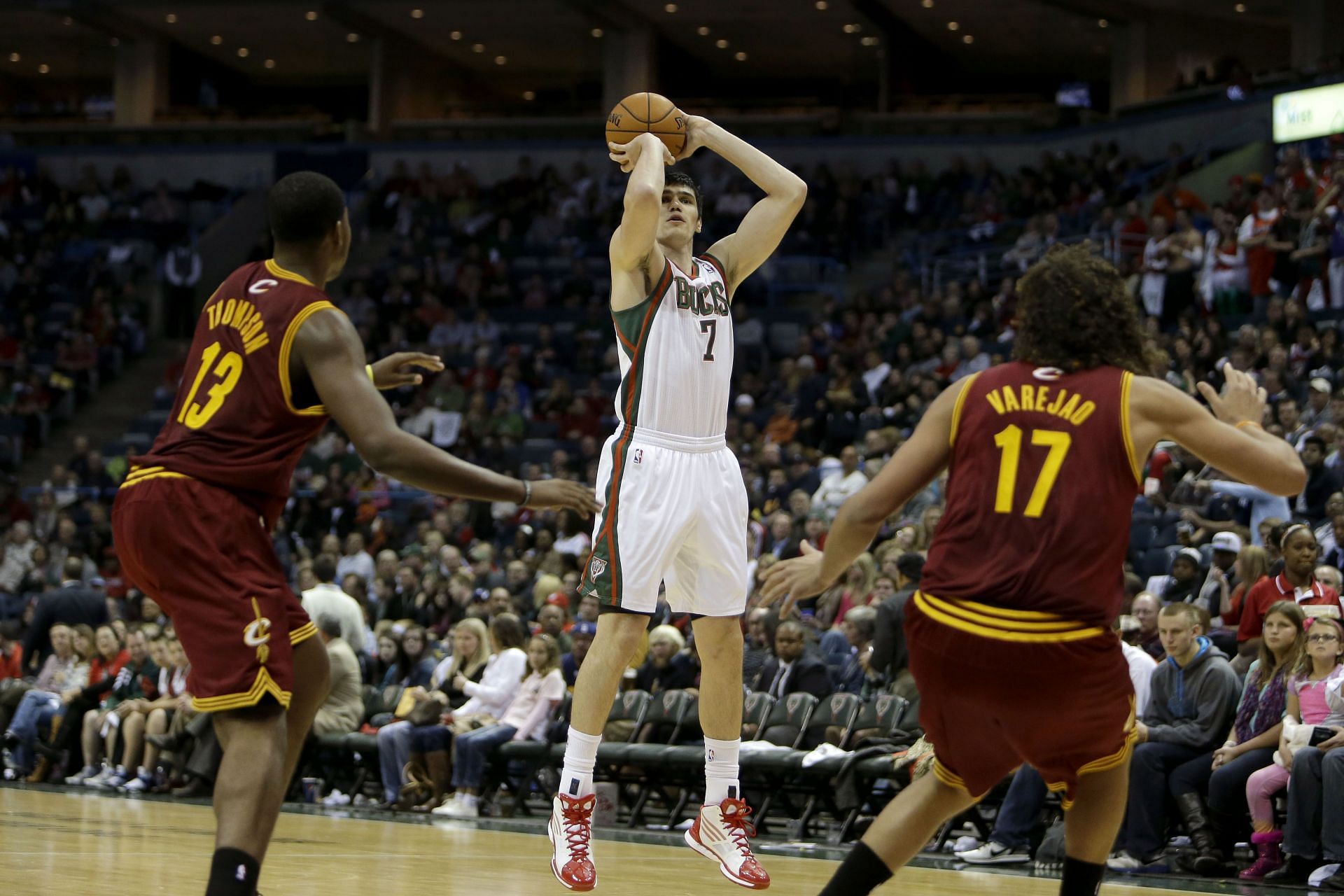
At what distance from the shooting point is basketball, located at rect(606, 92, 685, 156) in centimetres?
648

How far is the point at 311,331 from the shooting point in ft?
14.7

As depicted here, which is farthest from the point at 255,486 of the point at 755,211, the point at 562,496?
the point at 755,211

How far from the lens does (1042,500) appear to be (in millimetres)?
4098

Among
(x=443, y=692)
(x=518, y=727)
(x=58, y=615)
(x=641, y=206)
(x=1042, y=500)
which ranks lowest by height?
(x=518, y=727)

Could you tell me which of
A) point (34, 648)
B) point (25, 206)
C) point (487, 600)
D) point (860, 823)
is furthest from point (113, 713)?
point (25, 206)

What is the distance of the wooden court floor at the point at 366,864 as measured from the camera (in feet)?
21.6

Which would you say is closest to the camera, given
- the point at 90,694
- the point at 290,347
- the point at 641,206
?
the point at 290,347

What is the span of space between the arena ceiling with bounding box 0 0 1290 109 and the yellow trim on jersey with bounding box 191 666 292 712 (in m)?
24.6

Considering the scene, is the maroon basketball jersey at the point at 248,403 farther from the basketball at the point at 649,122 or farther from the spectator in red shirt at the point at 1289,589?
the spectator in red shirt at the point at 1289,589

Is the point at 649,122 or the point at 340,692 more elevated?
the point at 649,122

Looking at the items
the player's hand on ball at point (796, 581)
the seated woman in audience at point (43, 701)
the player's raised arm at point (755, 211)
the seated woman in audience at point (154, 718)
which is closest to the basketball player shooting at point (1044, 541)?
the player's hand on ball at point (796, 581)

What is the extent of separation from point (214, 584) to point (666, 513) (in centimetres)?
204

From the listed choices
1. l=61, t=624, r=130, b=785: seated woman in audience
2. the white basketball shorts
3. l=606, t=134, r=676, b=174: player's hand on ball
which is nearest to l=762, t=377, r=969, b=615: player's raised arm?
the white basketball shorts

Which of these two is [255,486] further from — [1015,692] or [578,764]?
[1015,692]
